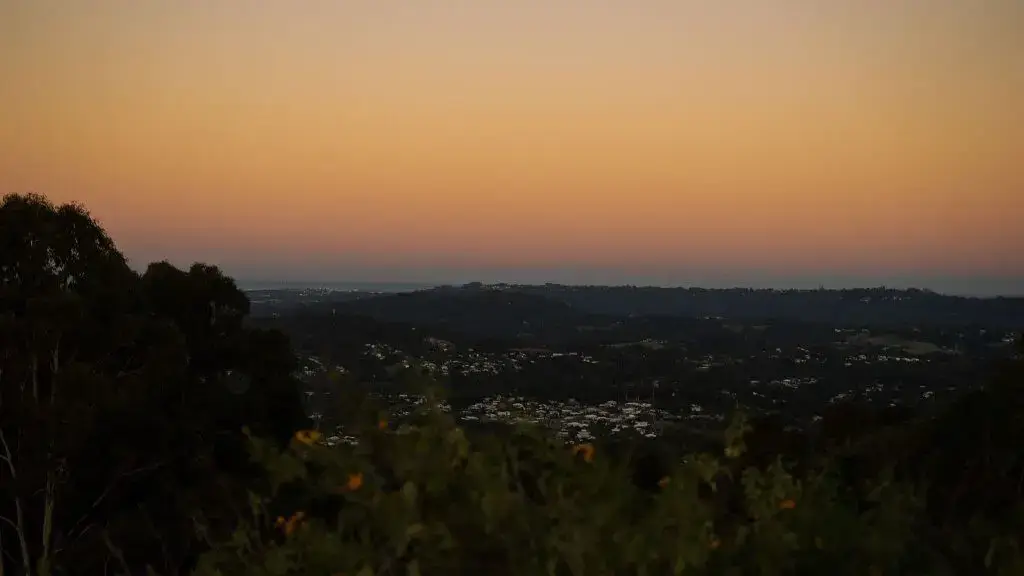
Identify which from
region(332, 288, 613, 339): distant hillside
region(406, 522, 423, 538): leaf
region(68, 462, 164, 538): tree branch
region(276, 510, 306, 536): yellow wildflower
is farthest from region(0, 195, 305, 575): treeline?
Answer: region(332, 288, 613, 339): distant hillside

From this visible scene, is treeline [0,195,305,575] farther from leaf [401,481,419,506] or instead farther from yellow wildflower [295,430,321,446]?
leaf [401,481,419,506]

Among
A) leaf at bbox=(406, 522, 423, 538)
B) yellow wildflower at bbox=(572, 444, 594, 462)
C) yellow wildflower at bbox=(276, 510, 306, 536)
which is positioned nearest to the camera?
leaf at bbox=(406, 522, 423, 538)

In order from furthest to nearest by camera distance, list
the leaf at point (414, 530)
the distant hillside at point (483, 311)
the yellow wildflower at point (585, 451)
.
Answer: the distant hillside at point (483, 311)
the yellow wildflower at point (585, 451)
the leaf at point (414, 530)

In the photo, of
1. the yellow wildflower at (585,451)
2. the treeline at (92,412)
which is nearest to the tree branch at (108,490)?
the treeline at (92,412)

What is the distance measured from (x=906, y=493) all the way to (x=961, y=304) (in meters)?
150

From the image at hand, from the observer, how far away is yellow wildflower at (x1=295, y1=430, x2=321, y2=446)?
207 centimetres

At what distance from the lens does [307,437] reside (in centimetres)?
209

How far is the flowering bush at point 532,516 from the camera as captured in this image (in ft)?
6.06

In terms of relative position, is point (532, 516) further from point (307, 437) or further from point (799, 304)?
point (799, 304)

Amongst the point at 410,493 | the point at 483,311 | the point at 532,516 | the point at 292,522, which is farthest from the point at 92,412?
the point at 483,311

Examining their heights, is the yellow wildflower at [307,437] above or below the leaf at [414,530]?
above

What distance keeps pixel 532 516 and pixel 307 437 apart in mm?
705

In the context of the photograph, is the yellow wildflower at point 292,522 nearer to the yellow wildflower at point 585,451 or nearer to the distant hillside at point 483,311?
the yellow wildflower at point 585,451

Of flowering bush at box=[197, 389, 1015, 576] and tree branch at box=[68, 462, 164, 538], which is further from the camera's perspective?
tree branch at box=[68, 462, 164, 538]
